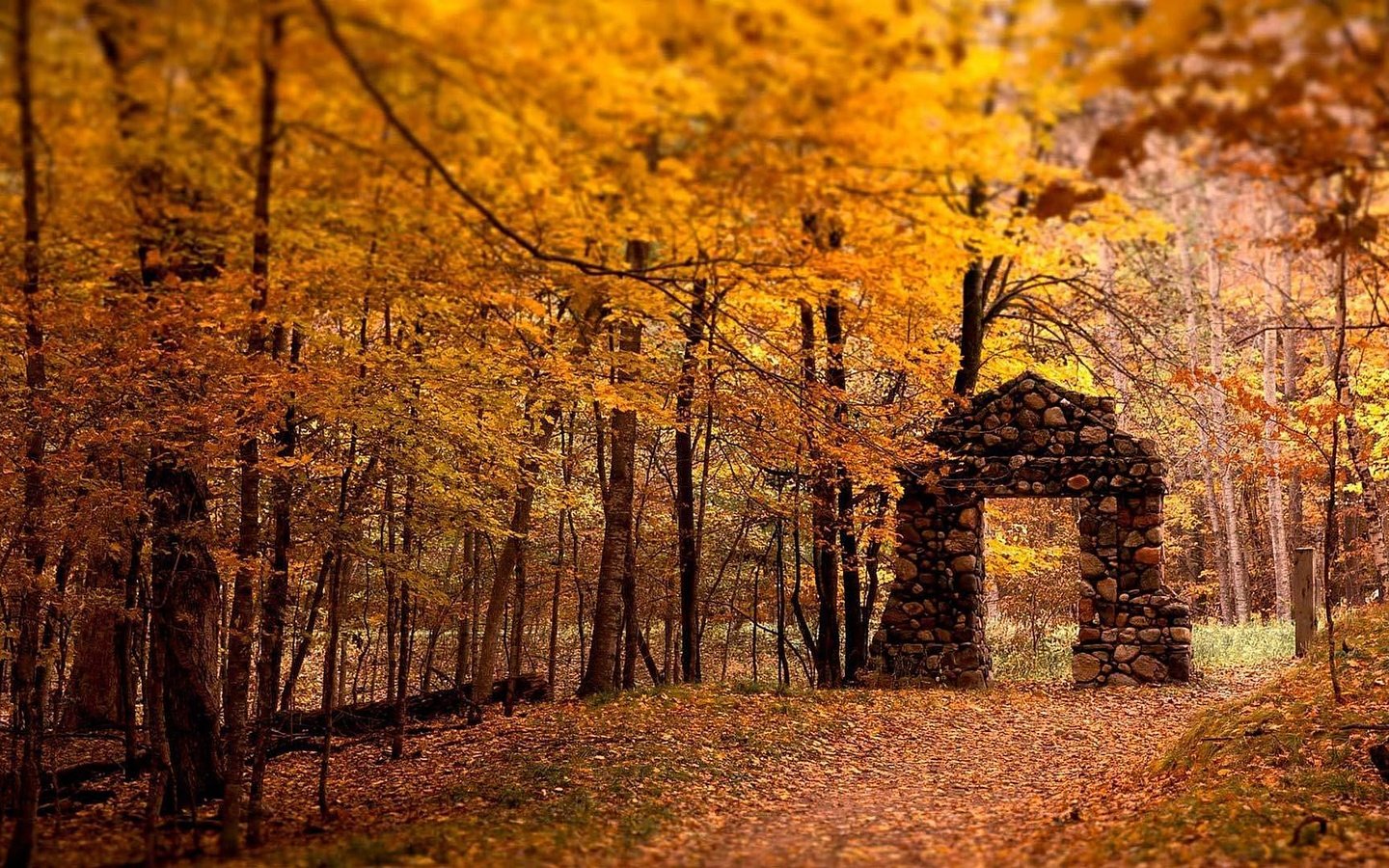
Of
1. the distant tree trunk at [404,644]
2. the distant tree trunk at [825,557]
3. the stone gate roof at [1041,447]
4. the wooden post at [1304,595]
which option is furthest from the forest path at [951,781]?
the distant tree trunk at [404,644]

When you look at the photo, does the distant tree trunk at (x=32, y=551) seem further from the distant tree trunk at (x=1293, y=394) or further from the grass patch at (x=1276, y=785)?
A: the distant tree trunk at (x=1293, y=394)

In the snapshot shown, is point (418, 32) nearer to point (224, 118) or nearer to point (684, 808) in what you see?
point (224, 118)

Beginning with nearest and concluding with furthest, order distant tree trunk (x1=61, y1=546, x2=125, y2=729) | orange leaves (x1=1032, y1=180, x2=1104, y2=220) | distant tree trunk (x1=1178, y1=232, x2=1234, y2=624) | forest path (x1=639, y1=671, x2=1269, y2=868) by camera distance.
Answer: orange leaves (x1=1032, y1=180, x2=1104, y2=220), forest path (x1=639, y1=671, x2=1269, y2=868), distant tree trunk (x1=61, y1=546, x2=125, y2=729), distant tree trunk (x1=1178, y1=232, x2=1234, y2=624)

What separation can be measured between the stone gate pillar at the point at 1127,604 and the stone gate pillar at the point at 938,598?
133 centimetres

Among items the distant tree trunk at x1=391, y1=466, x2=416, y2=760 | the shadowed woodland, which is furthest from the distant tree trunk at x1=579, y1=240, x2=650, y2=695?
the distant tree trunk at x1=391, y1=466, x2=416, y2=760

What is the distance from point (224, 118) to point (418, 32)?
101 centimetres

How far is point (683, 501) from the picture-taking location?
12086 millimetres

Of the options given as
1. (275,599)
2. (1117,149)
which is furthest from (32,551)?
(1117,149)

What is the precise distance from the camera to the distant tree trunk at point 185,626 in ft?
23.2

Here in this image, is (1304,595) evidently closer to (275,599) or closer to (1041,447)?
(1041,447)

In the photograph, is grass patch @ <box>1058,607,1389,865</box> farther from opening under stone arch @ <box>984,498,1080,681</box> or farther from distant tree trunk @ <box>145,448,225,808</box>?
distant tree trunk @ <box>145,448,225,808</box>

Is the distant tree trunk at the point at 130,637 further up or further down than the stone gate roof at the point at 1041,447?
further down

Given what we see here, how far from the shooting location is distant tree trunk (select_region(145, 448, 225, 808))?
23.2 feet

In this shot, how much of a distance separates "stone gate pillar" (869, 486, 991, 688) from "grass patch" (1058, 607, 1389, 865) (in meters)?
4.19
